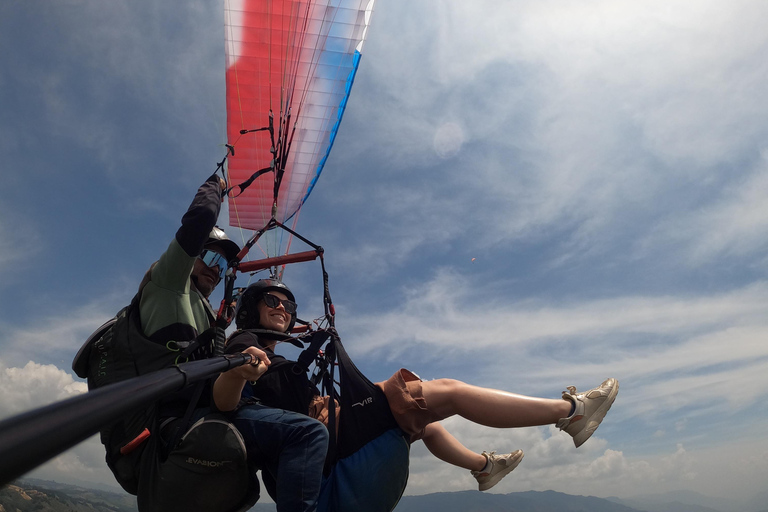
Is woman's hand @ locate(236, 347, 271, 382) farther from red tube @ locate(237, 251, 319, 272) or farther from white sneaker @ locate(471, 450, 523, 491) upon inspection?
white sneaker @ locate(471, 450, 523, 491)

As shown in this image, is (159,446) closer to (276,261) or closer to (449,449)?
(276,261)

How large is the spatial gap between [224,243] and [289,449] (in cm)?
199

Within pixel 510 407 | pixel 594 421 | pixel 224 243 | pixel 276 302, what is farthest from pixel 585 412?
pixel 224 243

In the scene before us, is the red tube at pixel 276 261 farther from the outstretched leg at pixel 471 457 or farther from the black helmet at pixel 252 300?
the outstretched leg at pixel 471 457

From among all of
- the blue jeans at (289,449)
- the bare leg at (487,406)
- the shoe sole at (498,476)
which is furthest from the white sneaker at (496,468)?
the blue jeans at (289,449)

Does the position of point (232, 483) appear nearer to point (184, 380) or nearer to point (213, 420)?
point (213, 420)

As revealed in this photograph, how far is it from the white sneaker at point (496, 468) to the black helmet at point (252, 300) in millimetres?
2254

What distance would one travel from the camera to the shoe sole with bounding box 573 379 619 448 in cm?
328

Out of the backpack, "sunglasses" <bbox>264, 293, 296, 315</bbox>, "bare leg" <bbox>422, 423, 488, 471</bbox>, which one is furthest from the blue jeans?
"bare leg" <bbox>422, 423, 488, 471</bbox>

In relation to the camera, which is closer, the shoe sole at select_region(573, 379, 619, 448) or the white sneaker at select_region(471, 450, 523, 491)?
the shoe sole at select_region(573, 379, 619, 448)

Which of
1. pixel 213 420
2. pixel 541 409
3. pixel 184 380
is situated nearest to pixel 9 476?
pixel 184 380

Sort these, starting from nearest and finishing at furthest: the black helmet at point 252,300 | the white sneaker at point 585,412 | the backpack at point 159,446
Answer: the backpack at point 159,446 < the white sneaker at point 585,412 < the black helmet at point 252,300

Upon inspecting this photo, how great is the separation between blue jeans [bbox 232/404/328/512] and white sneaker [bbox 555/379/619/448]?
180 cm

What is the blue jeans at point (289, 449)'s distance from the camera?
2.60 meters
